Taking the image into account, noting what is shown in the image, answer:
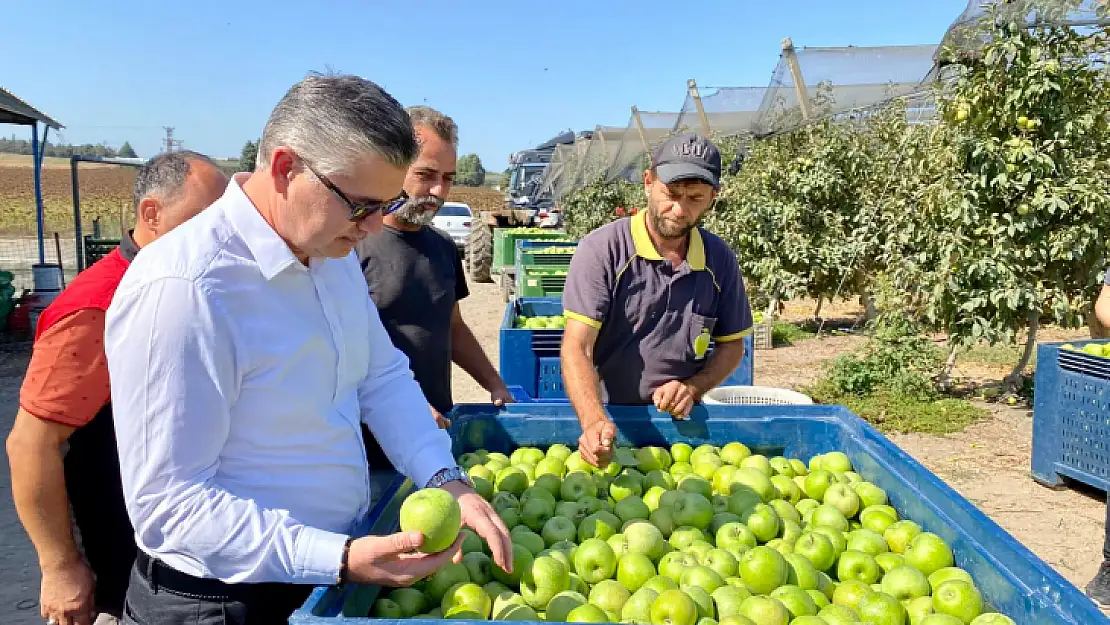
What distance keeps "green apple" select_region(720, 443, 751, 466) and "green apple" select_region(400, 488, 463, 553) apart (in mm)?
1395

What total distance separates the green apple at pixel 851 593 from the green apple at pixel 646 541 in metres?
0.47

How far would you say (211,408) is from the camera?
61.0 inches

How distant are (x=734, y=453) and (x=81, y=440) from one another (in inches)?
82.0

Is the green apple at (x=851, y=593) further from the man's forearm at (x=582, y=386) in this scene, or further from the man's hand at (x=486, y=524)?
the man's forearm at (x=582, y=386)

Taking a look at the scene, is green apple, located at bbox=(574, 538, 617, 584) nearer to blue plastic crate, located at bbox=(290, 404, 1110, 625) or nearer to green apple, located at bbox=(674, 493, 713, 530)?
green apple, located at bbox=(674, 493, 713, 530)

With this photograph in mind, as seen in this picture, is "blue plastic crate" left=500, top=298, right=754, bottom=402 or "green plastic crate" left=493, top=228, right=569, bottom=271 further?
"green plastic crate" left=493, top=228, right=569, bottom=271

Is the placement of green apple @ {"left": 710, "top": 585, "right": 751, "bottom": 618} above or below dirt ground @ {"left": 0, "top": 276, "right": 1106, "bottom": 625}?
above

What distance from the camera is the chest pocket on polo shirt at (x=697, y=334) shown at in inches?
128

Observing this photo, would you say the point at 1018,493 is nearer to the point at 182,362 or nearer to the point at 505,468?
the point at 505,468

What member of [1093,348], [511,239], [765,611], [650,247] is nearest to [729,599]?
[765,611]

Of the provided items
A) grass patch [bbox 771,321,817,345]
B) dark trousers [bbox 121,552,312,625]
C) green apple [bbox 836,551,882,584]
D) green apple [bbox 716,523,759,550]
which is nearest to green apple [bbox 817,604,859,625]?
green apple [bbox 836,551,882,584]

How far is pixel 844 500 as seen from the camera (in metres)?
2.48

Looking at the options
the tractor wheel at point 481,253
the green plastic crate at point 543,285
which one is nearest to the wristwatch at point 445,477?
the green plastic crate at point 543,285

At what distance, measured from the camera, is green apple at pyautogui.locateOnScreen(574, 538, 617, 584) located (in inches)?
84.4
